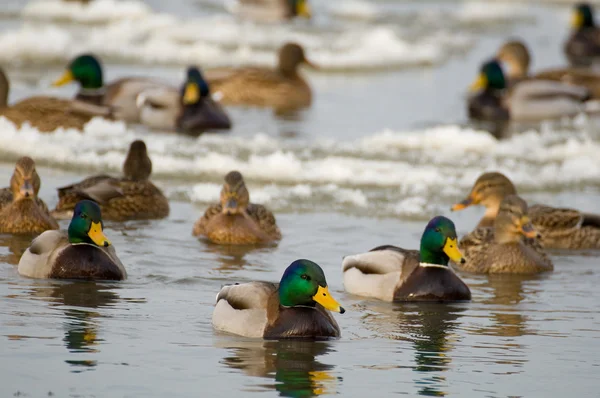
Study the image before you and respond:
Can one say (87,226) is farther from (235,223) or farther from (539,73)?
(539,73)

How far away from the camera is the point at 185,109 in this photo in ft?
64.2

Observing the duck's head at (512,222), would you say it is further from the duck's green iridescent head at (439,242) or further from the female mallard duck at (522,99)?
the female mallard duck at (522,99)

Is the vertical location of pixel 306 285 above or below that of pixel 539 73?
below

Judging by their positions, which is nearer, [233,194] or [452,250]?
[452,250]

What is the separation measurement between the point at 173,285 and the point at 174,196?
4.07 m

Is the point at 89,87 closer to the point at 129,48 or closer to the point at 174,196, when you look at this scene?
the point at 174,196

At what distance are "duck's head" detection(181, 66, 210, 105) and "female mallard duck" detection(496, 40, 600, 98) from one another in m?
5.83

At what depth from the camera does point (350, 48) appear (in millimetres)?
27984

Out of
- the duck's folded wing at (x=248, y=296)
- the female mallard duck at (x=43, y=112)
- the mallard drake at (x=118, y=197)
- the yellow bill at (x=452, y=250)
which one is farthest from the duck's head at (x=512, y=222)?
the female mallard duck at (x=43, y=112)

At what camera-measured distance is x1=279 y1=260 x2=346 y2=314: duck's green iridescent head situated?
30.2 ft

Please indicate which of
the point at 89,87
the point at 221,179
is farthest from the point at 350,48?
the point at 221,179

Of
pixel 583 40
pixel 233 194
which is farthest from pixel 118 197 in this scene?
pixel 583 40

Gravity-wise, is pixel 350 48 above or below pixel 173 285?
above

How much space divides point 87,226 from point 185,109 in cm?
891
